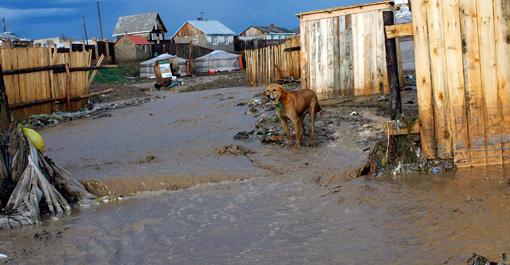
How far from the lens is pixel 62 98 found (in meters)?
16.0

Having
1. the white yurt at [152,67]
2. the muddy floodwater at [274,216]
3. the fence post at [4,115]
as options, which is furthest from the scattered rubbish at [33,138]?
the white yurt at [152,67]

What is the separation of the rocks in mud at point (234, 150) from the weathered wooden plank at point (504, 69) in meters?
3.83

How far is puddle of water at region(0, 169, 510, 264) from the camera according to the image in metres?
4.68

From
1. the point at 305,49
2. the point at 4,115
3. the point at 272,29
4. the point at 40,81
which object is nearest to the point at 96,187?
the point at 4,115

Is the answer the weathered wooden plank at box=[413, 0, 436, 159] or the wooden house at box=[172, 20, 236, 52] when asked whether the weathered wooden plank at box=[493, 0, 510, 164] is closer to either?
the weathered wooden plank at box=[413, 0, 436, 159]

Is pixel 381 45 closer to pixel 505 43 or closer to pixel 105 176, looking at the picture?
pixel 505 43

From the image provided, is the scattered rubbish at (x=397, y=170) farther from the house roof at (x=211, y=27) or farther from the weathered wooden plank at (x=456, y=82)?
the house roof at (x=211, y=27)

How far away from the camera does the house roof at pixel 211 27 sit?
238 feet

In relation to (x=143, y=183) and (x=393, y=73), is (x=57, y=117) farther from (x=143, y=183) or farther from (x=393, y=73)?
(x=393, y=73)

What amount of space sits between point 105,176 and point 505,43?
5280 millimetres

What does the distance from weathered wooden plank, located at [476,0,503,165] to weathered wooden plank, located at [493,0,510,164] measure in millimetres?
39

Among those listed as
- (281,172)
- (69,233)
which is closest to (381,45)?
(281,172)

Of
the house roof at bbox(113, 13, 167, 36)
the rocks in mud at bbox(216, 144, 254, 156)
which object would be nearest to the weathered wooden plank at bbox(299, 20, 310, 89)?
the rocks in mud at bbox(216, 144, 254, 156)

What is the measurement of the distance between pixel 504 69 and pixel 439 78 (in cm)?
71
